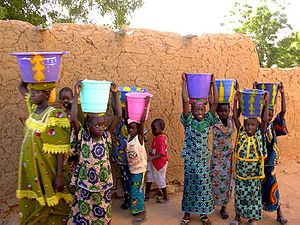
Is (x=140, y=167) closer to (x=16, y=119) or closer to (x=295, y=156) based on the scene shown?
(x=16, y=119)

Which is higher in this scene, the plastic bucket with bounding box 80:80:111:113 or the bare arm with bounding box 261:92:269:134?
the plastic bucket with bounding box 80:80:111:113

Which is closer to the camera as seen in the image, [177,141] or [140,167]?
[140,167]

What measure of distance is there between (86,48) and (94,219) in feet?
7.28

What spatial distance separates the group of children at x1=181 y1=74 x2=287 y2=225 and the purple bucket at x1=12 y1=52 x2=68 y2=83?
5.31 feet

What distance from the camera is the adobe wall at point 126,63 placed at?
14.4 feet

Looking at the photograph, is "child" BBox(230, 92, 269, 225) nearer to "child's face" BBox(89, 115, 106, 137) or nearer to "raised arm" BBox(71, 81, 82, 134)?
"child's face" BBox(89, 115, 106, 137)

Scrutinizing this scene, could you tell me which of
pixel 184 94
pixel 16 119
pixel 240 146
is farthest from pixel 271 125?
pixel 16 119

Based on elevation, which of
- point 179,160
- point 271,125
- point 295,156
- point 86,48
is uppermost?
point 86,48

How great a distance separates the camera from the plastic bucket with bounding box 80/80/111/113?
330 centimetres

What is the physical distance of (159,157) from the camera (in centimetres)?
486

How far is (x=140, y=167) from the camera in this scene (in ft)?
14.4

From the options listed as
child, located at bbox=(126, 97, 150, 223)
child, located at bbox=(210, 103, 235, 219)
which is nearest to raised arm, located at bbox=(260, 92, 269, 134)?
child, located at bbox=(210, 103, 235, 219)

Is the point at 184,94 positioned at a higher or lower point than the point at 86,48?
lower

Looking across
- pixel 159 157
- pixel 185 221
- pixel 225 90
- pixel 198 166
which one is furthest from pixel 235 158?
pixel 159 157
